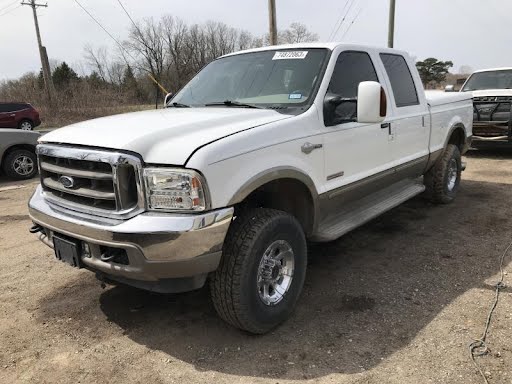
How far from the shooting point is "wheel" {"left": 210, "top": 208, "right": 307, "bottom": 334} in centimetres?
297

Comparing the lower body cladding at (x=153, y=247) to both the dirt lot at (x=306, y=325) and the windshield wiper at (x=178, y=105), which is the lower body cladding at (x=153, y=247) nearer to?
the dirt lot at (x=306, y=325)

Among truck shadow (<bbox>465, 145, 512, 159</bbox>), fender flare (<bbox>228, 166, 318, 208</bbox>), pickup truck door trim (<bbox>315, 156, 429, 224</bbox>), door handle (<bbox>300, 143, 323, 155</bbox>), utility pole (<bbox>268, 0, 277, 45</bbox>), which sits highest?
utility pole (<bbox>268, 0, 277, 45</bbox>)

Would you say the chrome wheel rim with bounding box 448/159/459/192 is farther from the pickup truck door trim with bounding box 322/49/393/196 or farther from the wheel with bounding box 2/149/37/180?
the wheel with bounding box 2/149/37/180

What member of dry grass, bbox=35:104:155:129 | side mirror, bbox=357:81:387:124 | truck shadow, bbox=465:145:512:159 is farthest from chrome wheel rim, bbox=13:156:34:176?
dry grass, bbox=35:104:155:129

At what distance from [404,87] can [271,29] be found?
1188 centimetres

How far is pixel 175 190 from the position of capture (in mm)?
2734

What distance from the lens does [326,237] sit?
3797 millimetres

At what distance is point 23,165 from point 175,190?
7640 millimetres

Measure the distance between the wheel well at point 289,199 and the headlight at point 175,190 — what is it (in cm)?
68

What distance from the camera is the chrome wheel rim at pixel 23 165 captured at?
30.0 ft

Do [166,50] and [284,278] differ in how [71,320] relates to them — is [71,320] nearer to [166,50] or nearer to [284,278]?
[284,278]

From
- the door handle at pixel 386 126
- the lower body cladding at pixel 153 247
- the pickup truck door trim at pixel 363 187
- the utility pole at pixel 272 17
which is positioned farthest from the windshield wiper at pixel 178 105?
the utility pole at pixel 272 17

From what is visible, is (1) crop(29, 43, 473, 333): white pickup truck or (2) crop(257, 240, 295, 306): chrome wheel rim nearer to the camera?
(1) crop(29, 43, 473, 333): white pickup truck

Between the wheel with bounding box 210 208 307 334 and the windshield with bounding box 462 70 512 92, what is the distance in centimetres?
929
